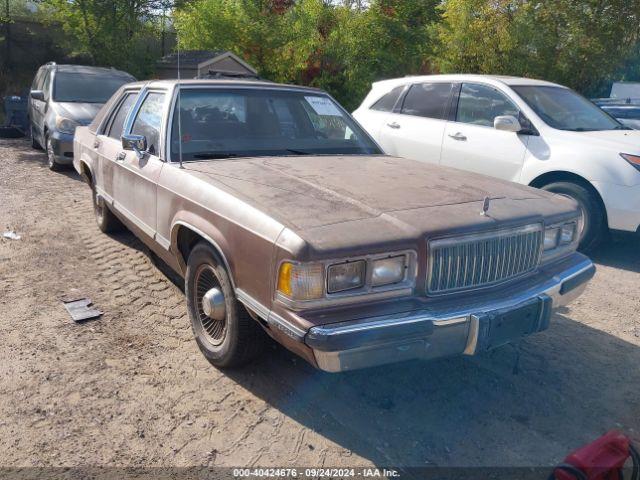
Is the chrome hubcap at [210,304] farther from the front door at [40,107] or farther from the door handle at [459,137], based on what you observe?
the front door at [40,107]

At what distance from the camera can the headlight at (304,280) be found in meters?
2.61

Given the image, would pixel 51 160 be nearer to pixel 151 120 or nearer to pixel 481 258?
pixel 151 120

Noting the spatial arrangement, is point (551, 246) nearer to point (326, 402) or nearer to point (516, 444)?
point (516, 444)

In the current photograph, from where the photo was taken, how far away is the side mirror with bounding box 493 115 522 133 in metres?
6.06

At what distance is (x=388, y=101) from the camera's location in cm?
769

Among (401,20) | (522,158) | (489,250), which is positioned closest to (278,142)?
(489,250)

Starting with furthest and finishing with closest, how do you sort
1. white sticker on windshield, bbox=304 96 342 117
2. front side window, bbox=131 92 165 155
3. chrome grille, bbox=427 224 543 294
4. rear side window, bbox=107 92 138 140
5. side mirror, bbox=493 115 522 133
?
side mirror, bbox=493 115 522 133, rear side window, bbox=107 92 138 140, white sticker on windshield, bbox=304 96 342 117, front side window, bbox=131 92 165 155, chrome grille, bbox=427 224 543 294

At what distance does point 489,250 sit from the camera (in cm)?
303

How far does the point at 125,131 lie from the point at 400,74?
35.1ft

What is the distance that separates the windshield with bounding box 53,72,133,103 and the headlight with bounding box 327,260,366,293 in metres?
8.28

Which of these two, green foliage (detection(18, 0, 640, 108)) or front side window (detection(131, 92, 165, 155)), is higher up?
green foliage (detection(18, 0, 640, 108))

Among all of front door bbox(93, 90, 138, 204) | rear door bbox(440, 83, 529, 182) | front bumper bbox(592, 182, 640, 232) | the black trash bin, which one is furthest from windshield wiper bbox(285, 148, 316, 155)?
the black trash bin

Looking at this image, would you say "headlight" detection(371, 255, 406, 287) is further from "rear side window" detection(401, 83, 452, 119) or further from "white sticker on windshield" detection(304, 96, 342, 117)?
"rear side window" detection(401, 83, 452, 119)

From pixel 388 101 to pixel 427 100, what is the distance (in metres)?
0.65
